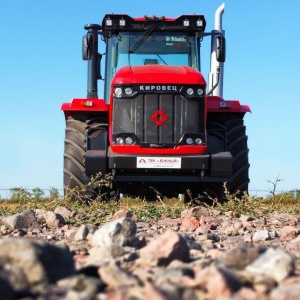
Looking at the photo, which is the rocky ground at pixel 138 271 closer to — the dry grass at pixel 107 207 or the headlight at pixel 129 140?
the dry grass at pixel 107 207

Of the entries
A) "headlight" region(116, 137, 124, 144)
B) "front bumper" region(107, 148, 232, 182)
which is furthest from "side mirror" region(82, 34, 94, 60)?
"front bumper" region(107, 148, 232, 182)

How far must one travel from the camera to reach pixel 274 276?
2.93 metres

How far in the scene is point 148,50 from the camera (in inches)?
428

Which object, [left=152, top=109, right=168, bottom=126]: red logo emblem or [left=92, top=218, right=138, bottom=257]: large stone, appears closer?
[left=92, top=218, right=138, bottom=257]: large stone

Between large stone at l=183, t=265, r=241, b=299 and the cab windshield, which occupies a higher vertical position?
the cab windshield

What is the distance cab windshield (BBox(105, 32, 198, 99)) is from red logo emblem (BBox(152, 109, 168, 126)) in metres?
0.93

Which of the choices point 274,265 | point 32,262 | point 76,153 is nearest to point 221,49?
point 76,153

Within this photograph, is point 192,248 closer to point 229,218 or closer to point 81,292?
point 81,292

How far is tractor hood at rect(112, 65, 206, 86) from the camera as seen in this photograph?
33.5 feet

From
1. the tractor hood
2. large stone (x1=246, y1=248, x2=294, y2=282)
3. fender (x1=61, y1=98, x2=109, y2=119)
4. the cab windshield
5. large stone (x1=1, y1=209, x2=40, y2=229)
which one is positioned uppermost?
the cab windshield

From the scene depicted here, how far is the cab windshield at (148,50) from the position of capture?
1085cm

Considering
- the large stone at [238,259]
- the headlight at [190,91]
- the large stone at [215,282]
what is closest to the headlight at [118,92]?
the headlight at [190,91]

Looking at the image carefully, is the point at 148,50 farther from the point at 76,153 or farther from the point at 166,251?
the point at 166,251

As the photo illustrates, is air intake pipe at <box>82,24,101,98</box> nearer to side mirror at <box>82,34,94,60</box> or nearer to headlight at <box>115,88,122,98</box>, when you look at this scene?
side mirror at <box>82,34,94,60</box>
